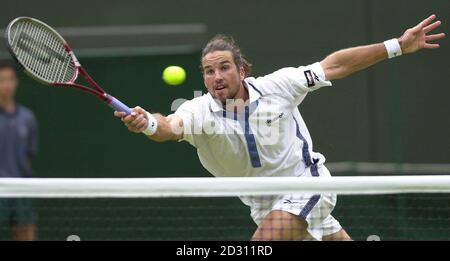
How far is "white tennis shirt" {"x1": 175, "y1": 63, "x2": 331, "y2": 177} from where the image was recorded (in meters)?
5.78

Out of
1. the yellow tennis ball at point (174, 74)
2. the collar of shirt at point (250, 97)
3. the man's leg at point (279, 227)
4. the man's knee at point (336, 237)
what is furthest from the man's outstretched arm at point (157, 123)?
the yellow tennis ball at point (174, 74)

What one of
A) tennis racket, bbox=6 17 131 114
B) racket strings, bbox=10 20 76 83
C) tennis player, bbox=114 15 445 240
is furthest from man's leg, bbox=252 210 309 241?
racket strings, bbox=10 20 76 83

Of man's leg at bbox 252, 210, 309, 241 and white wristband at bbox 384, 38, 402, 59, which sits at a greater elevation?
white wristband at bbox 384, 38, 402, 59

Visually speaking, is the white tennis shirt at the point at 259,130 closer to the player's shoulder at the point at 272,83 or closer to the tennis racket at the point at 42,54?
the player's shoulder at the point at 272,83

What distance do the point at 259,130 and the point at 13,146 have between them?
9.11 feet

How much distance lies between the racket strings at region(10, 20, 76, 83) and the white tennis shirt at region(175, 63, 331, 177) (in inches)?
30.5

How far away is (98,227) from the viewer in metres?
8.86

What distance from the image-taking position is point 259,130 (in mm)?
5812

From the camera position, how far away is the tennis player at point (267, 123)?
575cm

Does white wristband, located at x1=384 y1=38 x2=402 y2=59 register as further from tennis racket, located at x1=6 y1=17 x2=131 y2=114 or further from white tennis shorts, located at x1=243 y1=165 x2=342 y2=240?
tennis racket, located at x1=6 y1=17 x2=131 y2=114

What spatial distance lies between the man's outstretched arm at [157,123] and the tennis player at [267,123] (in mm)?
55

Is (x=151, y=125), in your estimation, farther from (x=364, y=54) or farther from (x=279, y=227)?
(x=364, y=54)

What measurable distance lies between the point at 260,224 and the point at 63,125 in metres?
4.26
